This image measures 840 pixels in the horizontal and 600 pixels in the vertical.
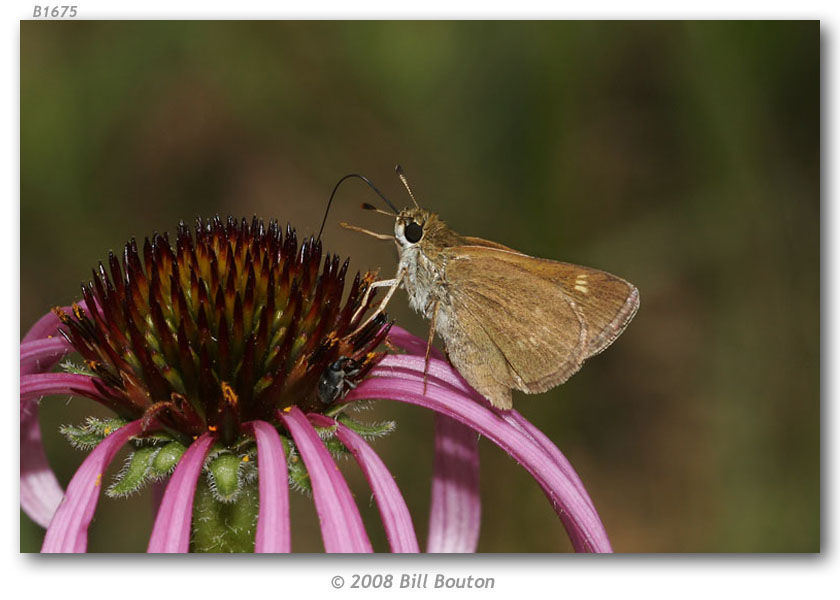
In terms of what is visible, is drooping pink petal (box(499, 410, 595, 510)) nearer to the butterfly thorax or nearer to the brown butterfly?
the brown butterfly

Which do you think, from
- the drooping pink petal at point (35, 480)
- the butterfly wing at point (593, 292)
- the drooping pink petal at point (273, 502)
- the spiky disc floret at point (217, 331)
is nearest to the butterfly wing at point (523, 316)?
the butterfly wing at point (593, 292)

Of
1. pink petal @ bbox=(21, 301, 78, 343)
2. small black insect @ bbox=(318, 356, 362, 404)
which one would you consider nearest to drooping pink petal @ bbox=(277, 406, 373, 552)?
small black insect @ bbox=(318, 356, 362, 404)

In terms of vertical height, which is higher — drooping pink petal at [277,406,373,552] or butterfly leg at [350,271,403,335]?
butterfly leg at [350,271,403,335]

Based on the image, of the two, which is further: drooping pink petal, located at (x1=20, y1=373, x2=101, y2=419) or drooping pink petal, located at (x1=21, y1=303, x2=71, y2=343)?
drooping pink petal, located at (x1=21, y1=303, x2=71, y2=343)

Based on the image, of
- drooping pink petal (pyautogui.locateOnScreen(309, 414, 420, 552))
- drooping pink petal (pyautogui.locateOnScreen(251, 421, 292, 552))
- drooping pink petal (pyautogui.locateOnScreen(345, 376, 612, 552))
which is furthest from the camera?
drooping pink petal (pyautogui.locateOnScreen(345, 376, 612, 552))

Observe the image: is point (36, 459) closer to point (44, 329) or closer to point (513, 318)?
point (44, 329)

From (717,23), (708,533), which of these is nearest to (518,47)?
(717,23)
